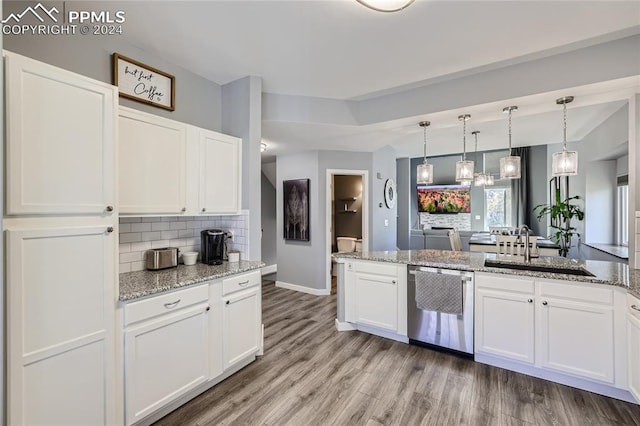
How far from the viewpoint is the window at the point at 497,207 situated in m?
6.68

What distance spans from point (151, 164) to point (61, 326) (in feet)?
3.87

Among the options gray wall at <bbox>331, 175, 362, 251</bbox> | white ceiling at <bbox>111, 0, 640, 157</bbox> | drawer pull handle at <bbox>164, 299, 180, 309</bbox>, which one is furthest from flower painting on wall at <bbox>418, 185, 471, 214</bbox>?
drawer pull handle at <bbox>164, 299, 180, 309</bbox>

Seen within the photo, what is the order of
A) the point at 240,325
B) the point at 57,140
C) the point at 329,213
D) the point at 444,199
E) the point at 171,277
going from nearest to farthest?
the point at 57,140 → the point at 171,277 → the point at 240,325 → the point at 329,213 → the point at 444,199

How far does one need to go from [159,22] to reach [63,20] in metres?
0.60

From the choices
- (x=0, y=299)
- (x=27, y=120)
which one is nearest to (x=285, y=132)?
(x=27, y=120)

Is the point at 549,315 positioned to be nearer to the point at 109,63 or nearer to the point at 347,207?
the point at 109,63

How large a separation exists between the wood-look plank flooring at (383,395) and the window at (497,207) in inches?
196

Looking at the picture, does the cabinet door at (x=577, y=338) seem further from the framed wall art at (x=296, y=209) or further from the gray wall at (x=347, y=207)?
the gray wall at (x=347, y=207)

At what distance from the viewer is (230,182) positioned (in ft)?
9.18

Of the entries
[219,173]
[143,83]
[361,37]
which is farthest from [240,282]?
[361,37]

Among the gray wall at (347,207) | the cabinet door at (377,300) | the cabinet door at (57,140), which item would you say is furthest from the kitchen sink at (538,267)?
the gray wall at (347,207)

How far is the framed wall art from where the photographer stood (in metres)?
5.03

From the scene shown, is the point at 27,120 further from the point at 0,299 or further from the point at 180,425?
the point at 180,425

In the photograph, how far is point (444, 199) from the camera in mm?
7332
